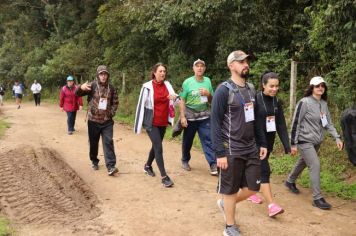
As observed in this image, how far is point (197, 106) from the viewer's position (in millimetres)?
7812

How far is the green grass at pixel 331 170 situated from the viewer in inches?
275

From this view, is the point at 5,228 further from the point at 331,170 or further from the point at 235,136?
the point at 331,170

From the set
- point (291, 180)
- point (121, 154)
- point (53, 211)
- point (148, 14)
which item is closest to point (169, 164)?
point (121, 154)

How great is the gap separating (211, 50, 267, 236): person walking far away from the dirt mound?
198cm


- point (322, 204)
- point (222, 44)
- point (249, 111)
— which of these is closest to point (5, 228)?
point (249, 111)

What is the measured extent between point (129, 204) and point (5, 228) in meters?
1.69

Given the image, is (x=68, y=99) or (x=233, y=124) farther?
(x=68, y=99)

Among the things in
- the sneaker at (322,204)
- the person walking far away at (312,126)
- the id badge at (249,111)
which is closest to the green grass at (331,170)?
the sneaker at (322,204)

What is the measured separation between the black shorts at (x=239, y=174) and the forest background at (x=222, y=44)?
249 centimetres

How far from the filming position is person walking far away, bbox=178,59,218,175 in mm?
7668

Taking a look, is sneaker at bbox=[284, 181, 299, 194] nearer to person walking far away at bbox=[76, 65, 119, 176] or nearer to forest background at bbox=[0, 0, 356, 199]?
forest background at bbox=[0, 0, 356, 199]

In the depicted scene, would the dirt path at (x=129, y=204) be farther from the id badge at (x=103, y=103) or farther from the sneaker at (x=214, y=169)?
the id badge at (x=103, y=103)

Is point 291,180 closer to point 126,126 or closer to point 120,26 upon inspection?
point 126,126

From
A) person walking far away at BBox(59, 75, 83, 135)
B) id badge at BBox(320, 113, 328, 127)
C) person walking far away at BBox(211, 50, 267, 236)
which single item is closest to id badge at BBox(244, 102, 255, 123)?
person walking far away at BBox(211, 50, 267, 236)
